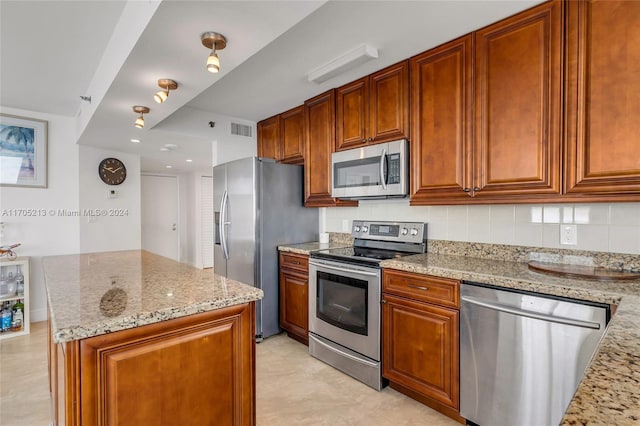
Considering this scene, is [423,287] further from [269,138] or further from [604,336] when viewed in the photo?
[269,138]

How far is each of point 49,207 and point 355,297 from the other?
12.0 feet

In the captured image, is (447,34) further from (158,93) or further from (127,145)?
(127,145)

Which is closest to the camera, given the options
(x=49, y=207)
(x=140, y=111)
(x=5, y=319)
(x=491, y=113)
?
(x=491, y=113)

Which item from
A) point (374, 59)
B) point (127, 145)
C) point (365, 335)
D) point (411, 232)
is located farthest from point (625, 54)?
point (127, 145)

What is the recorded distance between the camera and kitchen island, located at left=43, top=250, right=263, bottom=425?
3.28ft

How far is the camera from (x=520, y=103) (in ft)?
6.13

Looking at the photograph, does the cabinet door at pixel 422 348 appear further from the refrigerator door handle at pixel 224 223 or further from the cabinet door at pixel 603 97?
the refrigerator door handle at pixel 224 223

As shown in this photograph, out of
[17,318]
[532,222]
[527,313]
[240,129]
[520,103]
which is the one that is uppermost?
[240,129]

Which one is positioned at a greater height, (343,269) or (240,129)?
(240,129)

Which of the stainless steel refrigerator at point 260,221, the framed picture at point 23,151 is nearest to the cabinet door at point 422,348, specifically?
the stainless steel refrigerator at point 260,221

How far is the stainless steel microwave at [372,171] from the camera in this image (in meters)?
2.42

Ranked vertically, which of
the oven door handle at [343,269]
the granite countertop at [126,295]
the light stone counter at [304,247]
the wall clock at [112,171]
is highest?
the wall clock at [112,171]

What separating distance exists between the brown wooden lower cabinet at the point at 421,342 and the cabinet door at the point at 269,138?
2.12 m

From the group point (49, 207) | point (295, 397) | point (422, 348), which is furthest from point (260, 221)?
point (49, 207)
